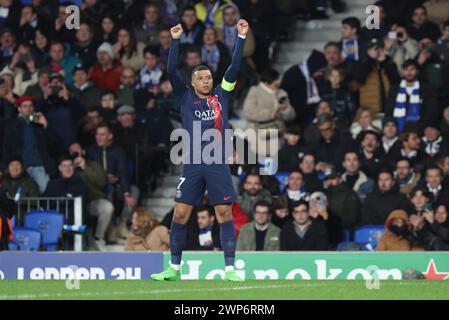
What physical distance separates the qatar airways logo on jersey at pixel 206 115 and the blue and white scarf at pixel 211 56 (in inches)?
287

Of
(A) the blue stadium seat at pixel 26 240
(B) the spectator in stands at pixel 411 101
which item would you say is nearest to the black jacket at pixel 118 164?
(A) the blue stadium seat at pixel 26 240

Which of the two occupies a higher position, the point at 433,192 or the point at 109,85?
the point at 109,85

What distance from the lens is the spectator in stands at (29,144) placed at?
64.4ft

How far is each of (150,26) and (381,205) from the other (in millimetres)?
5301

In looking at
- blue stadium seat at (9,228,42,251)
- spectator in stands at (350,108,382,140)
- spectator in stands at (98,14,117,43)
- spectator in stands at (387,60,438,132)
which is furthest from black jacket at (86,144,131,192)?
spectator in stands at (387,60,438,132)

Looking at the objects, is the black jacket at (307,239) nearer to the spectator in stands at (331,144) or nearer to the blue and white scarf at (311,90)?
the spectator in stands at (331,144)

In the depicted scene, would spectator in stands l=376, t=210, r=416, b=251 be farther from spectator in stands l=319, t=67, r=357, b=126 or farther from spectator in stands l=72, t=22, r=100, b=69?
spectator in stands l=72, t=22, r=100, b=69

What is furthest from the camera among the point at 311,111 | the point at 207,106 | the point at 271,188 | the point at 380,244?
the point at 311,111

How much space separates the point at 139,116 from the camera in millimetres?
20344

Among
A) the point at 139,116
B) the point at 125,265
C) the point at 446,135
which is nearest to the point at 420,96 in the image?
the point at 446,135

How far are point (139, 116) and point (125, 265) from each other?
16.3 ft

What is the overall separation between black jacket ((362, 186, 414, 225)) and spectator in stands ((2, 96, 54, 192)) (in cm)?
420

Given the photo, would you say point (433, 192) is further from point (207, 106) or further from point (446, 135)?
point (207, 106)

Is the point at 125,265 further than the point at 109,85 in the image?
No
